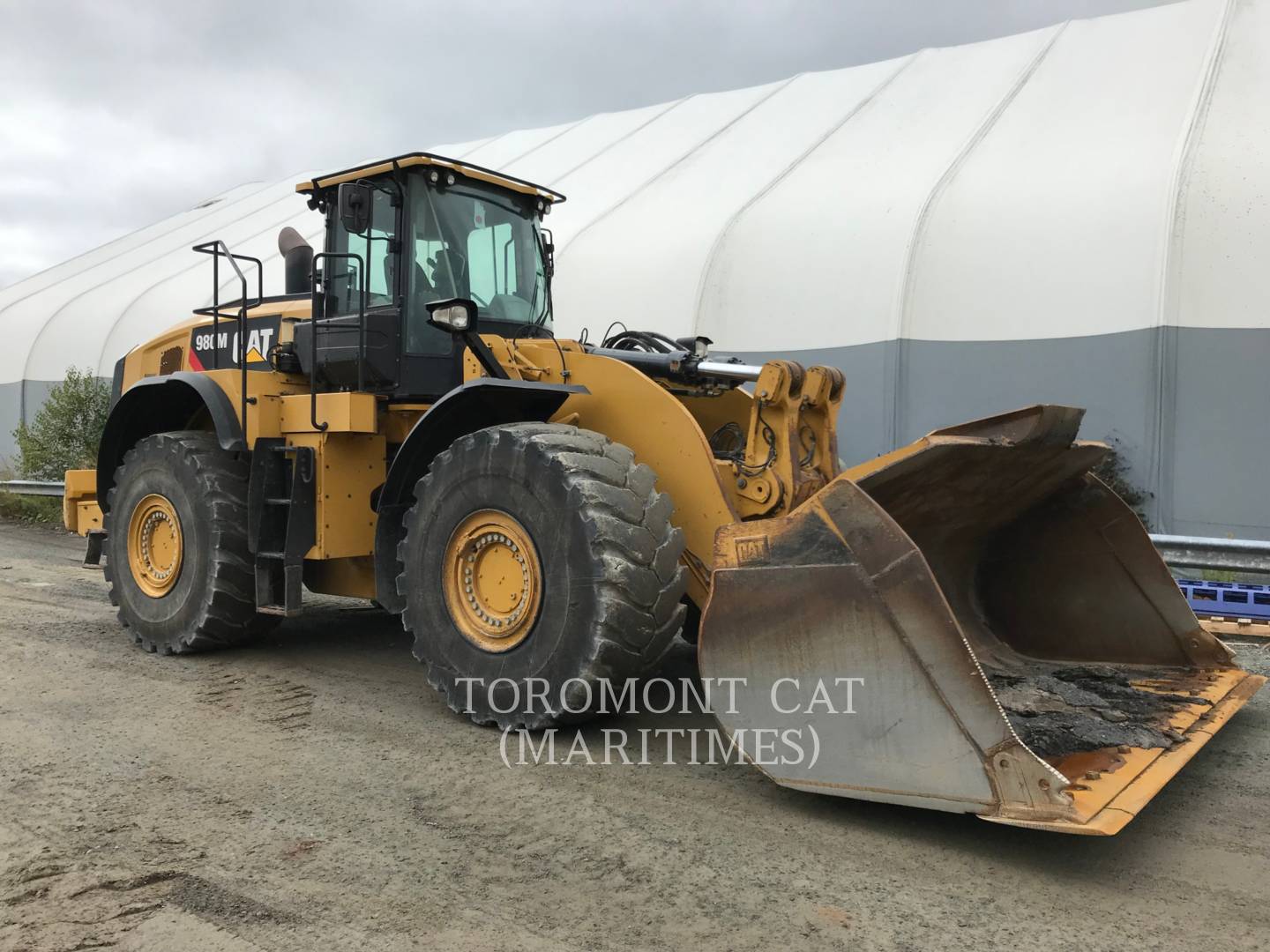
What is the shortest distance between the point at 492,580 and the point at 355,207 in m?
1.98

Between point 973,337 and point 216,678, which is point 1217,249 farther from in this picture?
point 216,678

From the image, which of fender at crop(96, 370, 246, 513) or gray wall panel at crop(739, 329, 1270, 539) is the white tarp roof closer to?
gray wall panel at crop(739, 329, 1270, 539)

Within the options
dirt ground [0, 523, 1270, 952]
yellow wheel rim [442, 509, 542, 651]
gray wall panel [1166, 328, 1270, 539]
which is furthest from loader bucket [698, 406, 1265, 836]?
gray wall panel [1166, 328, 1270, 539]

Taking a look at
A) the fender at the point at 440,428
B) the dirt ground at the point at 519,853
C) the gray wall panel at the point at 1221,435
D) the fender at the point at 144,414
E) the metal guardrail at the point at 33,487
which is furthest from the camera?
the metal guardrail at the point at 33,487

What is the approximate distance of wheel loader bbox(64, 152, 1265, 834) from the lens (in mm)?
3244

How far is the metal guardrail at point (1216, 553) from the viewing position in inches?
264

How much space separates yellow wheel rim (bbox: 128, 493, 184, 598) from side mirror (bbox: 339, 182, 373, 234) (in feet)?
7.38

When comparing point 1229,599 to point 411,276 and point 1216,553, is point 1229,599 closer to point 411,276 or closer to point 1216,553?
point 1216,553

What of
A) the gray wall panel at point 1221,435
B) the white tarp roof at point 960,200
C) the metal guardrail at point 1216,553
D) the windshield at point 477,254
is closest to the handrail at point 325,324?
the windshield at point 477,254

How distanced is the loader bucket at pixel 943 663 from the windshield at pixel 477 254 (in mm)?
2603

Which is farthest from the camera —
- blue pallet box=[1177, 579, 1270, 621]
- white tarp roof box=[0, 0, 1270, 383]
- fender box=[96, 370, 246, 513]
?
white tarp roof box=[0, 0, 1270, 383]

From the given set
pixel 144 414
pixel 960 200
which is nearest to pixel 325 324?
pixel 144 414

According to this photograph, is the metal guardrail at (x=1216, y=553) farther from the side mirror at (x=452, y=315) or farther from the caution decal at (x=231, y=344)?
the caution decal at (x=231, y=344)

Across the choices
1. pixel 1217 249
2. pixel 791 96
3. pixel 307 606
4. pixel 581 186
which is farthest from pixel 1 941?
pixel 791 96
